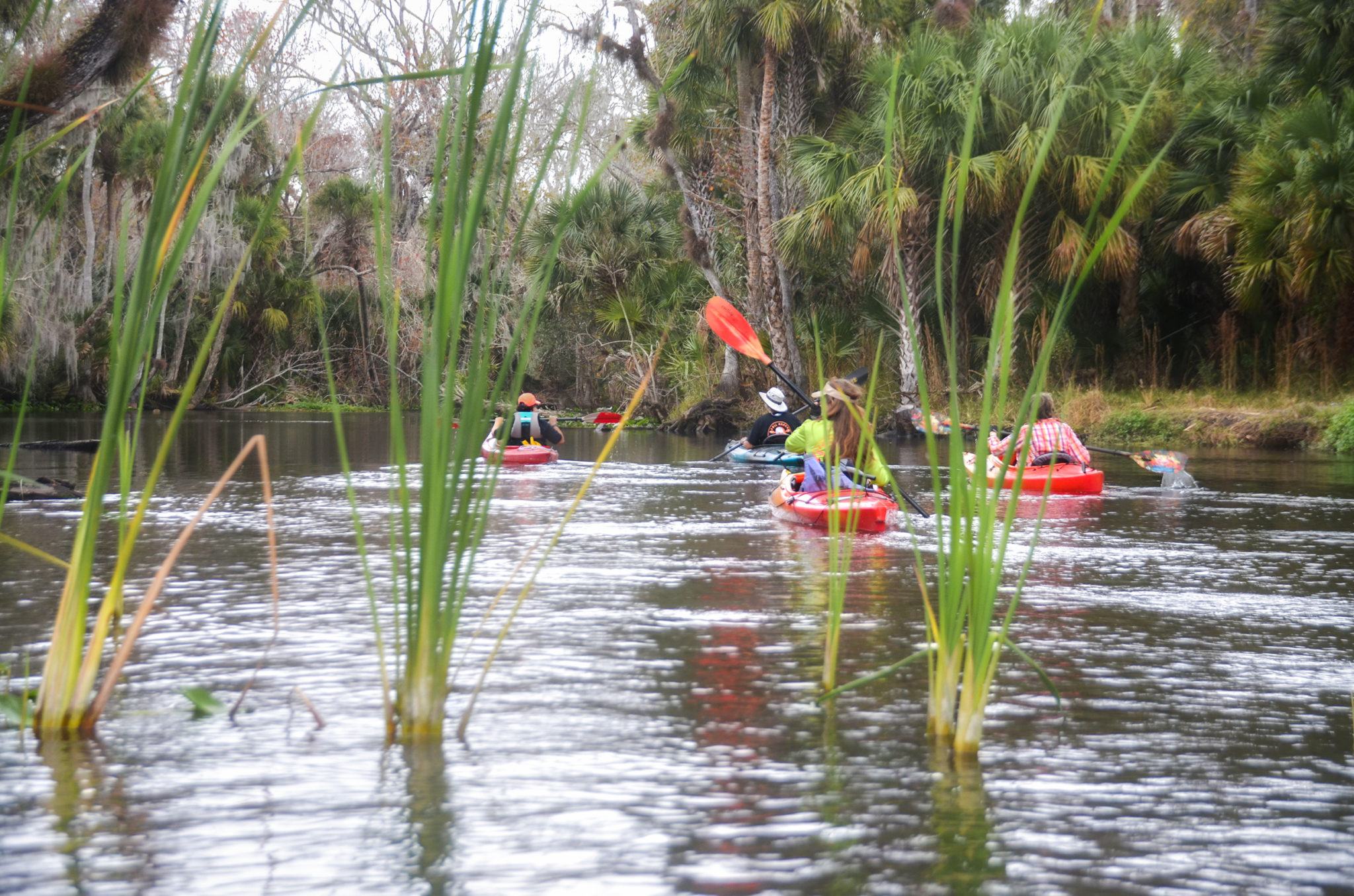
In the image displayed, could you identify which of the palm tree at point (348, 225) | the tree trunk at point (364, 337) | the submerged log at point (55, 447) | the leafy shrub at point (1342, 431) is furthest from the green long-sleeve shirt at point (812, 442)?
the tree trunk at point (364, 337)

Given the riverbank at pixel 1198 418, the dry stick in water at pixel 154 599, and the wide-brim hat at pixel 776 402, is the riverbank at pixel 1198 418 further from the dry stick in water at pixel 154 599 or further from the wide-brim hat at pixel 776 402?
the dry stick in water at pixel 154 599

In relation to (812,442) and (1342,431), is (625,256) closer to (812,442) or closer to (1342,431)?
(1342,431)

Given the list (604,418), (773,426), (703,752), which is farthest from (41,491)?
(604,418)

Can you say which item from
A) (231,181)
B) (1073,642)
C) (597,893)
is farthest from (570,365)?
(597,893)

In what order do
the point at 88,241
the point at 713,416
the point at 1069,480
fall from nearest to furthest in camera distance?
the point at 1069,480 < the point at 88,241 < the point at 713,416

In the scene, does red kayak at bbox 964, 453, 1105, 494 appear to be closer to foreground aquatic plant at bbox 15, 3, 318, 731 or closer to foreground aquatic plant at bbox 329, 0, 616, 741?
foreground aquatic plant at bbox 329, 0, 616, 741

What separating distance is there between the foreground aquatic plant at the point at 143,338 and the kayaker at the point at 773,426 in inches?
548

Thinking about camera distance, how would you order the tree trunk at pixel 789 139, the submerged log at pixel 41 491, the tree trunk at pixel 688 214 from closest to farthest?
→ 1. the submerged log at pixel 41 491
2. the tree trunk at pixel 789 139
3. the tree trunk at pixel 688 214

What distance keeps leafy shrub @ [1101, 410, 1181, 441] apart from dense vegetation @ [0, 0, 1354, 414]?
1985mm

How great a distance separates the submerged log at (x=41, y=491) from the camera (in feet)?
35.7

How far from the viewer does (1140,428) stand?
69.6 ft

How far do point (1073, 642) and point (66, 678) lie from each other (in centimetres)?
392

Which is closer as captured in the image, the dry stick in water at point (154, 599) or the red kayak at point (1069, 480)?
the dry stick in water at point (154, 599)

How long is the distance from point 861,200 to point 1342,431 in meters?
8.42
